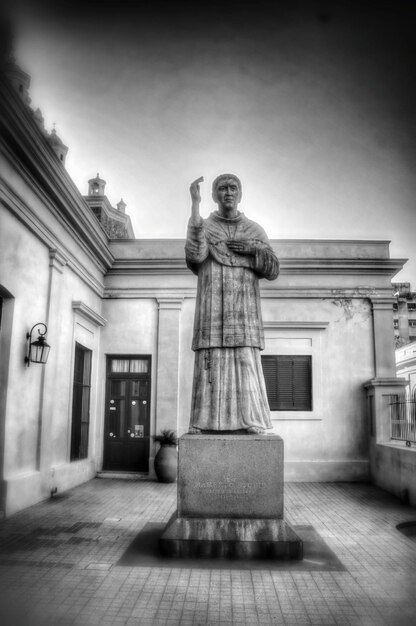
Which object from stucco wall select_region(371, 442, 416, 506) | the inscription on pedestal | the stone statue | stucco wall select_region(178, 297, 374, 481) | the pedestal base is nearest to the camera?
the pedestal base

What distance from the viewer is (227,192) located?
5.51 meters

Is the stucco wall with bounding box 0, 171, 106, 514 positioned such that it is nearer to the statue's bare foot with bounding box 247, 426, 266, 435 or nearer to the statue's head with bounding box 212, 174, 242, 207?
→ the statue's head with bounding box 212, 174, 242, 207

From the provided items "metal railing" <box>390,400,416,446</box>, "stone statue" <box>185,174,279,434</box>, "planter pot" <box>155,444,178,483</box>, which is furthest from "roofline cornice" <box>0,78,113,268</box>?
"metal railing" <box>390,400,416,446</box>

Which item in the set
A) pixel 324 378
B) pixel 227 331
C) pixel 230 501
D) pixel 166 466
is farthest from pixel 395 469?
pixel 227 331

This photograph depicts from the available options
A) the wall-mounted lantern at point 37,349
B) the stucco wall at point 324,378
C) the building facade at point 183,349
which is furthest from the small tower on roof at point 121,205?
the wall-mounted lantern at point 37,349

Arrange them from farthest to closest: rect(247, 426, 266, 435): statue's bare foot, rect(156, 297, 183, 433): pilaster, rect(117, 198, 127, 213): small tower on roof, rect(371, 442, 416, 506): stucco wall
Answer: rect(117, 198, 127, 213): small tower on roof < rect(156, 297, 183, 433): pilaster < rect(371, 442, 416, 506): stucco wall < rect(247, 426, 266, 435): statue's bare foot

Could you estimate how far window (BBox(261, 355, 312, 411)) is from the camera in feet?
37.9

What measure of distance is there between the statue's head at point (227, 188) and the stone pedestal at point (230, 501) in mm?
2491

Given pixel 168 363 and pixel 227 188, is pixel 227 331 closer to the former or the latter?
pixel 227 188

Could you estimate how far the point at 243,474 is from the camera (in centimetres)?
482

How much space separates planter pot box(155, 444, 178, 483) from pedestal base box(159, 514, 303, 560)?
6030mm

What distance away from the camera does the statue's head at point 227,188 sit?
5.49 metres

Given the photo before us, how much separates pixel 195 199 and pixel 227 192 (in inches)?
21.5

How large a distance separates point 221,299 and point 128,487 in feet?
19.7
